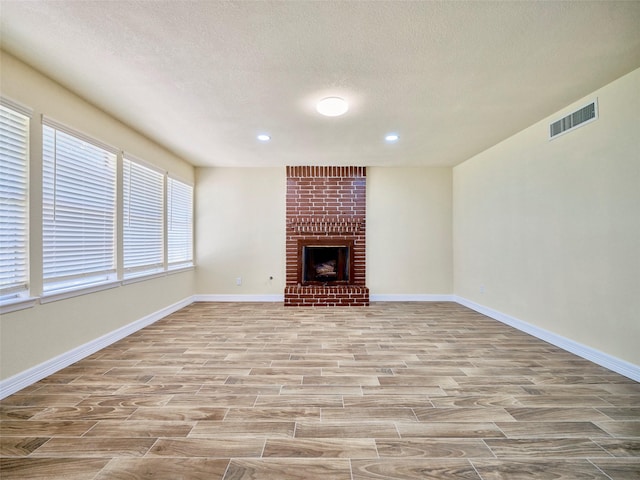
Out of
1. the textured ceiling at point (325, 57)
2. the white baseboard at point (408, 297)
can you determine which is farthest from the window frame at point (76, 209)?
the white baseboard at point (408, 297)

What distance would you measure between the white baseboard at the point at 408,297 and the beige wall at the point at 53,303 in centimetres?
364

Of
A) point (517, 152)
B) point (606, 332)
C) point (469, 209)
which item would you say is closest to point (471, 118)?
point (517, 152)

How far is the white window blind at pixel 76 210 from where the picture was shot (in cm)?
238

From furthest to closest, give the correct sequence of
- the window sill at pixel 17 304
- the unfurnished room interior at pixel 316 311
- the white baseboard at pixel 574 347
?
1. the white baseboard at pixel 574 347
2. the window sill at pixel 17 304
3. the unfurnished room interior at pixel 316 311

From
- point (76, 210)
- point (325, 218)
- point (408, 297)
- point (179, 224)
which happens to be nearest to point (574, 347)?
point (408, 297)

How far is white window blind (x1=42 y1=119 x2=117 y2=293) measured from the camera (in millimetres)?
2383

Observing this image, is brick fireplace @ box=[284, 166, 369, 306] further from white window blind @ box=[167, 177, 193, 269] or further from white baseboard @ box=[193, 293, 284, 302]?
white window blind @ box=[167, 177, 193, 269]

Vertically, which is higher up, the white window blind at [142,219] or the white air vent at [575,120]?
the white air vent at [575,120]

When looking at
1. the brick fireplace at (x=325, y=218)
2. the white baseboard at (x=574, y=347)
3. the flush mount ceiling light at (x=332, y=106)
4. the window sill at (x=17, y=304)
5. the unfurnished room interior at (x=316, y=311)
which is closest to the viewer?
the unfurnished room interior at (x=316, y=311)

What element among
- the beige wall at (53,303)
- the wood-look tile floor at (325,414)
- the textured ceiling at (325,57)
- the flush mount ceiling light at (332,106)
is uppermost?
the textured ceiling at (325,57)

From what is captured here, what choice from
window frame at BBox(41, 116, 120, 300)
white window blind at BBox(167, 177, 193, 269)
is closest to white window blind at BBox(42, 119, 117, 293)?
window frame at BBox(41, 116, 120, 300)

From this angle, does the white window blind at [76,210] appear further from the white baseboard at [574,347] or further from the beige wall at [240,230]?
the white baseboard at [574,347]

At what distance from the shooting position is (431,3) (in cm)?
157

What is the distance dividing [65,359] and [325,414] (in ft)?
7.62
